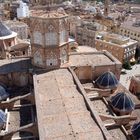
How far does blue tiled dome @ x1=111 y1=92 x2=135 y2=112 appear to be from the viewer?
23547 mm

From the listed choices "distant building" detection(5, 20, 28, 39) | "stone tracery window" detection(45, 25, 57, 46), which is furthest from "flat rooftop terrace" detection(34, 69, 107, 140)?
"distant building" detection(5, 20, 28, 39)

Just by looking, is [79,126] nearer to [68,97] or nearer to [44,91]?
[68,97]

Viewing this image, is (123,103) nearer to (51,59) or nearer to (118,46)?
(51,59)

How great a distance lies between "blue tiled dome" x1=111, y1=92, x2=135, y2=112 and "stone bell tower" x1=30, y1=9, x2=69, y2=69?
6570 mm

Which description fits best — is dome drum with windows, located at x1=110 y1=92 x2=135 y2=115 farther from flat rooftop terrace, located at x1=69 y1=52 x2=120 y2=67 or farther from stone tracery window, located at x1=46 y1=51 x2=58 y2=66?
stone tracery window, located at x1=46 y1=51 x2=58 y2=66

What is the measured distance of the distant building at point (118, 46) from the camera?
2112 inches

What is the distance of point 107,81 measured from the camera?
26.6 metres

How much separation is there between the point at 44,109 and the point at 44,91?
2.77m

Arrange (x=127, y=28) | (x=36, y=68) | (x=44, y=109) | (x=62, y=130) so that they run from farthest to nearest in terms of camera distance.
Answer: (x=127, y=28) → (x=36, y=68) → (x=44, y=109) → (x=62, y=130)

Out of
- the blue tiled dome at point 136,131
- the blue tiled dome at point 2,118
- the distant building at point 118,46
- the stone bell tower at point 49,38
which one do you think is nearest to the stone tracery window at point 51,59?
the stone bell tower at point 49,38

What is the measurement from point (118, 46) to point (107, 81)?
27866 millimetres

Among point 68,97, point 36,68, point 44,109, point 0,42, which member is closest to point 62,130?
point 44,109

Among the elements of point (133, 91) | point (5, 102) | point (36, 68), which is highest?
point (36, 68)

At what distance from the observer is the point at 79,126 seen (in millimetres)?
17703
